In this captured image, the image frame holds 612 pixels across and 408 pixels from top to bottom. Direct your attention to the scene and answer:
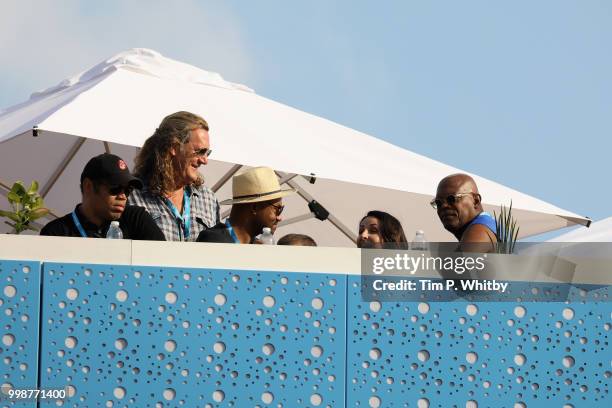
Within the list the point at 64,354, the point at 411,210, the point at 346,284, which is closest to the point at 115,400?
the point at 64,354

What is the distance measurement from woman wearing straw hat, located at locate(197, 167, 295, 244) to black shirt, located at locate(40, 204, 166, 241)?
34cm

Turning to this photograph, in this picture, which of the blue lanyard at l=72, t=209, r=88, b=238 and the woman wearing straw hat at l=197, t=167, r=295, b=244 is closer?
the blue lanyard at l=72, t=209, r=88, b=238

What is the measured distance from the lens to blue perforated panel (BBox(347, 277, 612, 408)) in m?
5.38

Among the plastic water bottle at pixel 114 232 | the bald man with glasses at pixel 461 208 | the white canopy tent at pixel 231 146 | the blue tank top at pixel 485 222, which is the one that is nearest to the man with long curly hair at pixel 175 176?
the plastic water bottle at pixel 114 232

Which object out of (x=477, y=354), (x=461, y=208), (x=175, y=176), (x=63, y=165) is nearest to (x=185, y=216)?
(x=175, y=176)

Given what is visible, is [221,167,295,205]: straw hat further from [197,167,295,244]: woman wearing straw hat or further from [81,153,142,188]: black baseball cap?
[81,153,142,188]: black baseball cap

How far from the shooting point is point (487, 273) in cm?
552

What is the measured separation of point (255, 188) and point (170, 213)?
23.1 inches

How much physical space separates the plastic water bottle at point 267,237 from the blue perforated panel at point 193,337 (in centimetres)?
27

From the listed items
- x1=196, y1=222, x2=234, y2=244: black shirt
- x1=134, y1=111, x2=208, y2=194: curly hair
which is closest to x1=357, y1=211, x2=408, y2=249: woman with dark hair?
x1=134, y1=111, x2=208, y2=194: curly hair

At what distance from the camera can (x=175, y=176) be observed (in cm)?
620

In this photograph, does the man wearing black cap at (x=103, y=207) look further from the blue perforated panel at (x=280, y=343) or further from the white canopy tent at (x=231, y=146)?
the white canopy tent at (x=231, y=146)

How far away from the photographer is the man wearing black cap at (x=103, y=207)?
544 centimetres

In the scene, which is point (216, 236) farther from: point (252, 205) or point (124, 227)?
point (124, 227)
